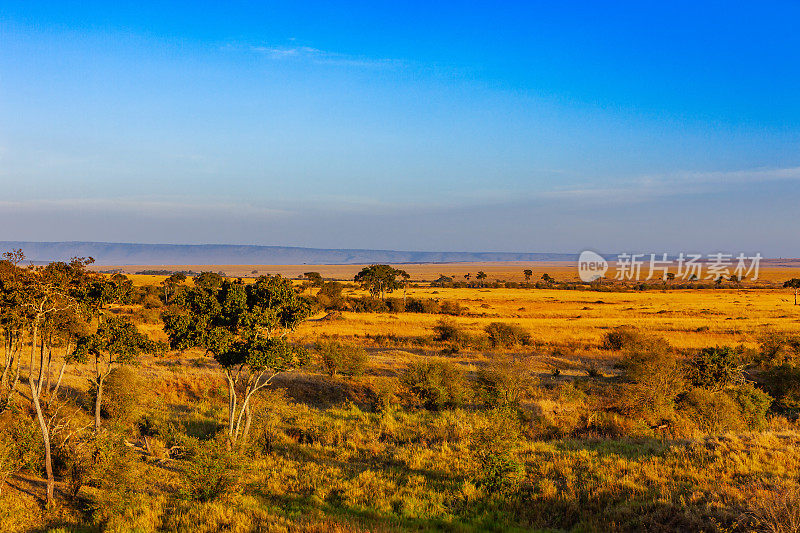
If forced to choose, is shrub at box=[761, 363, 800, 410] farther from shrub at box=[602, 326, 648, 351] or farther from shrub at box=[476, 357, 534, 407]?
shrub at box=[602, 326, 648, 351]

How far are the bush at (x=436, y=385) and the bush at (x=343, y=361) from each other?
3.44 meters

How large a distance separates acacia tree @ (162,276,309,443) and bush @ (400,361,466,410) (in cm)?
816

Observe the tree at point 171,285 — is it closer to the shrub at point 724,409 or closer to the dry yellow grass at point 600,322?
the dry yellow grass at point 600,322

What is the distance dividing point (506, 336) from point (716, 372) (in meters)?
18.1

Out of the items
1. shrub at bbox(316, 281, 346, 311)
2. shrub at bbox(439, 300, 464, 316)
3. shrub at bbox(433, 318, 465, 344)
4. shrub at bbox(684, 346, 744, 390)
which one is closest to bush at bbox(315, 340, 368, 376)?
shrub at bbox(433, 318, 465, 344)

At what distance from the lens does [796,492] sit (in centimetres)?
812

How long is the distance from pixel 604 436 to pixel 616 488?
19.2 ft

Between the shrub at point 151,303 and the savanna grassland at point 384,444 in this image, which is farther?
the shrub at point 151,303

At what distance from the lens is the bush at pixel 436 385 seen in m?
20.0

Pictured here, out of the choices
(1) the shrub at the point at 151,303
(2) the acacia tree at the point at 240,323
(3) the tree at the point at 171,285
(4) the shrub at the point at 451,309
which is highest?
(2) the acacia tree at the point at 240,323

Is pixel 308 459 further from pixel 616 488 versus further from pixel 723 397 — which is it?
pixel 723 397

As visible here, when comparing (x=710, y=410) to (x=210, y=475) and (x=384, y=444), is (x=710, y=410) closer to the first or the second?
(x=384, y=444)

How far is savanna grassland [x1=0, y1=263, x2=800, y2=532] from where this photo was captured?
923 centimetres

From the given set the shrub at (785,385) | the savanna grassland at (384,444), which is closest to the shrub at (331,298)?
the savanna grassland at (384,444)
